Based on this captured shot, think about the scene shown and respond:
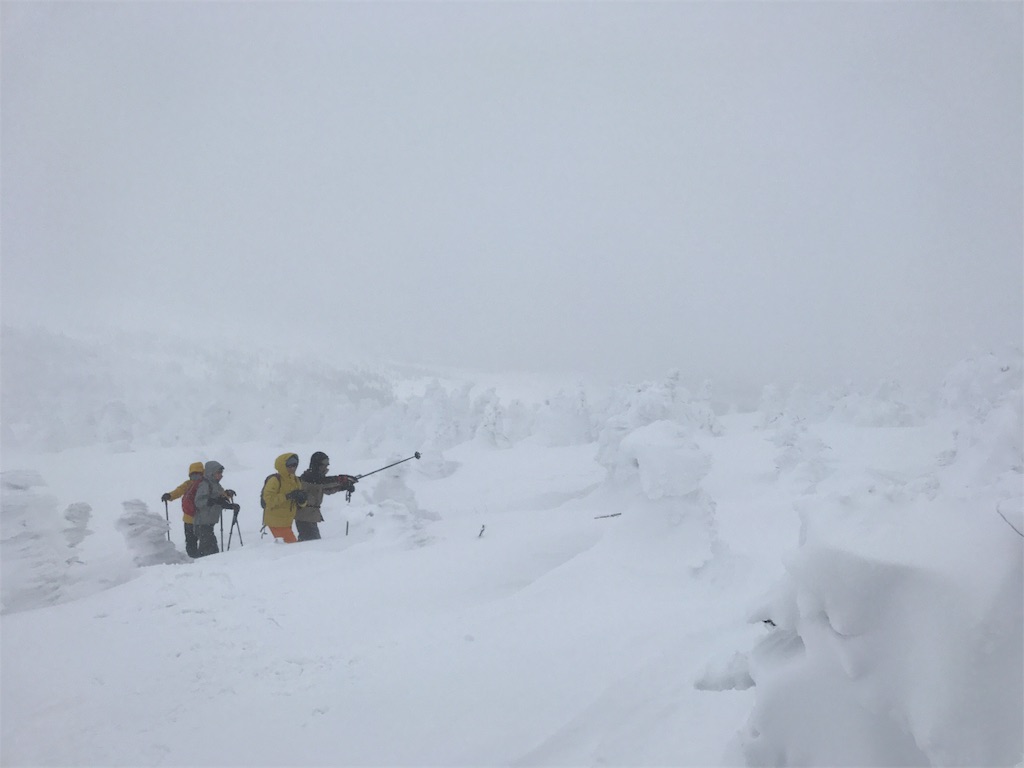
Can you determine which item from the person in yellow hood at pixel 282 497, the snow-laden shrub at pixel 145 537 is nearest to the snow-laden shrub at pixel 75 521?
the snow-laden shrub at pixel 145 537

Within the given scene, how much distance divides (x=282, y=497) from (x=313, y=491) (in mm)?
653

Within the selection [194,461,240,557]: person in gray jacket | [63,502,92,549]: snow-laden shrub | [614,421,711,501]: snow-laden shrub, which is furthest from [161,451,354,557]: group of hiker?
[614,421,711,501]: snow-laden shrub

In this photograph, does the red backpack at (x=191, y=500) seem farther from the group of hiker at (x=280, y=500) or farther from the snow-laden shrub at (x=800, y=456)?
the snow-laden shrub at (x=800, y=456)

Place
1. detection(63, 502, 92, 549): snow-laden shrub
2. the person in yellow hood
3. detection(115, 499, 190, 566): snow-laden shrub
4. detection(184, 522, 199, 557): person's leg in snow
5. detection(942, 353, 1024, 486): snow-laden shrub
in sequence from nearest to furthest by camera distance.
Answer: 1. detection(63, 502, 92, 549): snow-laden shrub
2. detection(115, 499, 190, 566): snow-laden shrub
3. the person in yellow hood
4. detection(184, 522, 199, 557): person's leg in snow
5. detection(942, 353, 1024, 486): snow-laden shrub

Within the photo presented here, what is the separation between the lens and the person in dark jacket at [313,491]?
1048cm

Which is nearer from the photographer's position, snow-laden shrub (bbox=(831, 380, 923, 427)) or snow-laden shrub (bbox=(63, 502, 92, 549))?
snow-laden shrub (bbox=(63, 502, 92, 549))

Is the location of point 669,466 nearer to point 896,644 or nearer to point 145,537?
point 896,644

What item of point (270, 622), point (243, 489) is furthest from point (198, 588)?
point (243, 489)

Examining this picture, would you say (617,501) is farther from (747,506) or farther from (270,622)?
(747,506)

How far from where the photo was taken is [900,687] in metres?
2.84

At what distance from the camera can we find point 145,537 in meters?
10.1

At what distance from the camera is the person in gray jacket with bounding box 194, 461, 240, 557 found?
34.4ft

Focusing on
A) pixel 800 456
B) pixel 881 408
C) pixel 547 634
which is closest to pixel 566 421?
pixel 800 456

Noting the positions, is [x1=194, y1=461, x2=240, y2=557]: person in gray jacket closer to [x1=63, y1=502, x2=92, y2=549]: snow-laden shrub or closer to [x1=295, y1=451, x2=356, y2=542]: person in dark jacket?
[x1=295, y1=451, x2=356, y2=542]: person in dark jacket
